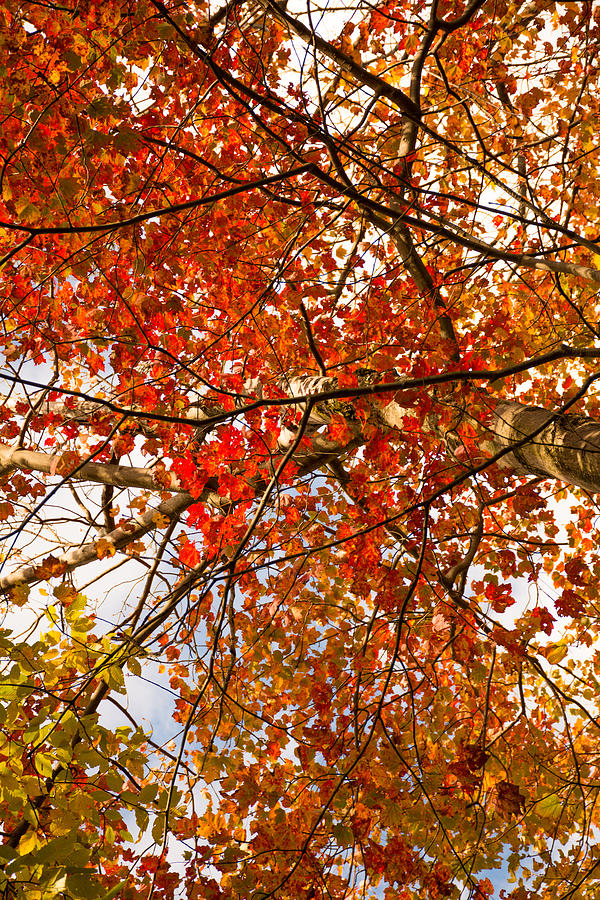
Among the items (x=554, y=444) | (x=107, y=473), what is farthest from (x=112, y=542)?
(x=554, y=444)

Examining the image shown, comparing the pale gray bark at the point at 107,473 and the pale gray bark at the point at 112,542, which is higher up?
the pale gray bark at the point at 107,473

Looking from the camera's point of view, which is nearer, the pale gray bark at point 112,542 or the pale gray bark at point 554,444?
the pale gray bark at point 554,444

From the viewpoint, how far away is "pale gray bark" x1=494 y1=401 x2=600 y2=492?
7.47 ft

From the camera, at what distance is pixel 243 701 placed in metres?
4.81

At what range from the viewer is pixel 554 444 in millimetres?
2449

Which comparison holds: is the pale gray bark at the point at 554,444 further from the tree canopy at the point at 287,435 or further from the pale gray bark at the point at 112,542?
the pale gray bark at the point at 112,542

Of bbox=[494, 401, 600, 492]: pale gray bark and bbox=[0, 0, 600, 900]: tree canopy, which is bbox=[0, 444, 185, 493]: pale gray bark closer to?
bbox=[0, 0, 600, 900]: tree canopy

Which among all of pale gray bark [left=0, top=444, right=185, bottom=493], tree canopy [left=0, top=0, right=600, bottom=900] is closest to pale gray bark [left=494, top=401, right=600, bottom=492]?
tree canopy [left=0, top=0, right=600, bottom=900]

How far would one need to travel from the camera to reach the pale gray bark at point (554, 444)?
2.28 m

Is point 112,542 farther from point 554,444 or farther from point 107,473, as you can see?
point 554,444

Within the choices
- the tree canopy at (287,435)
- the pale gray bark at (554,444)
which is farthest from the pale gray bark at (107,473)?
the pale gray bark at (554,444)

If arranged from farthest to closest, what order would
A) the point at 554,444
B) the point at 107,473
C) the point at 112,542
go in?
the point at 112,542
the point at 107,473
the point at 554,444

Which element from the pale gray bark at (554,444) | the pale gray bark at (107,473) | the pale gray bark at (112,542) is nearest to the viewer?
the pale gray bark at (554,444)

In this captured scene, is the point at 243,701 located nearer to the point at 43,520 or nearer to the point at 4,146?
the point at 43,520
